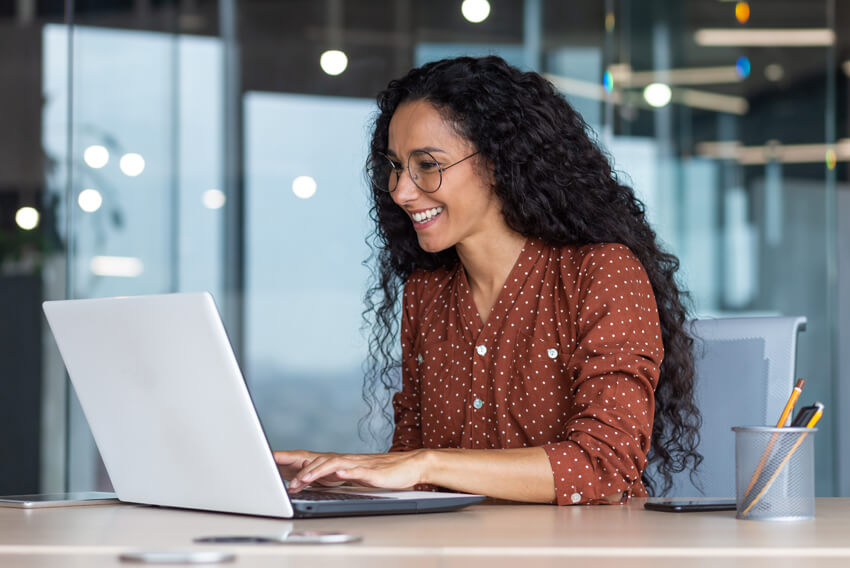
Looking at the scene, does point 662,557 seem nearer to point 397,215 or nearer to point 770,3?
point 397,215

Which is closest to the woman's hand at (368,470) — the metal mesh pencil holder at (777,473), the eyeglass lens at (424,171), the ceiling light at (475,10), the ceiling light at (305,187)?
the metal mesh pencil holder at (777,473)

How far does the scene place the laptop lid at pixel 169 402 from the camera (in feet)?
3.65

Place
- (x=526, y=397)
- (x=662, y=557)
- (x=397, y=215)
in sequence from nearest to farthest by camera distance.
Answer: (x=662, y=557), (x=526, y=397), (x=397, y=215)

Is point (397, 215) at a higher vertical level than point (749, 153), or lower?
lower

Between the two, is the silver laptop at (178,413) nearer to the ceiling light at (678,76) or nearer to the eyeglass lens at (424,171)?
the eyeglass lens at (424,171)

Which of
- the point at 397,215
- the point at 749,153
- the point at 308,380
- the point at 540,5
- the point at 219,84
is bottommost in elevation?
the point at 308,380

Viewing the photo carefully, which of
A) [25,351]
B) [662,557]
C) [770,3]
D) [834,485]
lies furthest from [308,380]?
[662,557]

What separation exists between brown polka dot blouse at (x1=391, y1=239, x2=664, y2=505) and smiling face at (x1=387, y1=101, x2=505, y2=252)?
0.34 feet

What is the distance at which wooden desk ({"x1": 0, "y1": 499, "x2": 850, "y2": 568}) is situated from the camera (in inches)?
36.0

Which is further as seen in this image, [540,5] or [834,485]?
[540,5]

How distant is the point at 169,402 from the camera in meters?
1.21

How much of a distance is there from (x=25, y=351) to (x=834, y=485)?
9.90 feet

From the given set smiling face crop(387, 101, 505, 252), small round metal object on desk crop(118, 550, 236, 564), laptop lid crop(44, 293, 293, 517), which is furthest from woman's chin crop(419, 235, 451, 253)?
small round metal object on desk crop(118, 550, 236, 564)

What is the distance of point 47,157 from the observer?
4.10m
